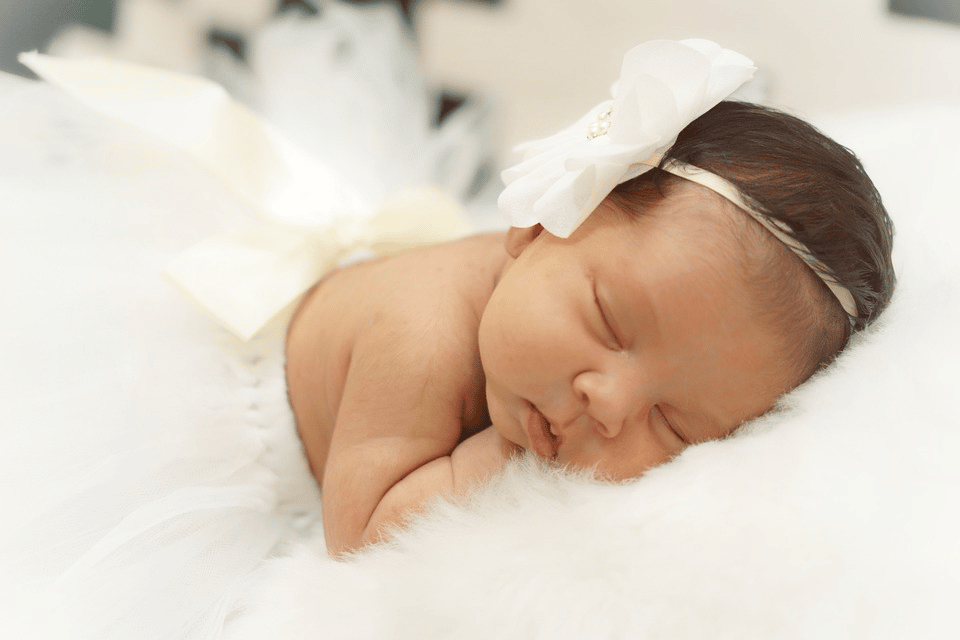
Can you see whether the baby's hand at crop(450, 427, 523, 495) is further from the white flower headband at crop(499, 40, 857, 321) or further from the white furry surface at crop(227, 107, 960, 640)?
the white flower headband at crop(499, 40, 857, 321)

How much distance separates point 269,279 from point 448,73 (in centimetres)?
66

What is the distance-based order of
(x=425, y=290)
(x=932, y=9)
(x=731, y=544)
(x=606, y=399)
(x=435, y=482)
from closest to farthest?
(x=731, y=544)
(x=606, y=399)
(x=435, y=482)
(x=425, y=290)
(x=932, y=9)

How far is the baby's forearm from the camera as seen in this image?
0.79 m

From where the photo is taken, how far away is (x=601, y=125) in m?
0.85

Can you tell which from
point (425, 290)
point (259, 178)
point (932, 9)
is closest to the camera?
point (425, 290)

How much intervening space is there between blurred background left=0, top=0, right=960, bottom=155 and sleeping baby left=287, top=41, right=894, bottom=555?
61cm

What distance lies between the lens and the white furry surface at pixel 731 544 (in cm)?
56

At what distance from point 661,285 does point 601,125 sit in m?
0.22

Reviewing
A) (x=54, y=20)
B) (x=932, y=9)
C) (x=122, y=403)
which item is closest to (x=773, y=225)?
(x=122, y=403)

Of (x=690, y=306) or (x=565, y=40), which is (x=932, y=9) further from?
(x=690, y=306)

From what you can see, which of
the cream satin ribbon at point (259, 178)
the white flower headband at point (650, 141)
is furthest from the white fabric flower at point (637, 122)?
the cream satin ribbon at point (259, 178)

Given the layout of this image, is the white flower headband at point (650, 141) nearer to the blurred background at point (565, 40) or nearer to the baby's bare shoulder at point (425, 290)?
the baby's bare shoulder at point (425, 290)

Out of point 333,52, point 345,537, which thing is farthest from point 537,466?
point 333,52

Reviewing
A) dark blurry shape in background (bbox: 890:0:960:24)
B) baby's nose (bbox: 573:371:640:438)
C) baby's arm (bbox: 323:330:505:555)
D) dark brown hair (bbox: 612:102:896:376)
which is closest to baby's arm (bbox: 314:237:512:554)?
baby's arm (bbox: 323:330:505:555)
